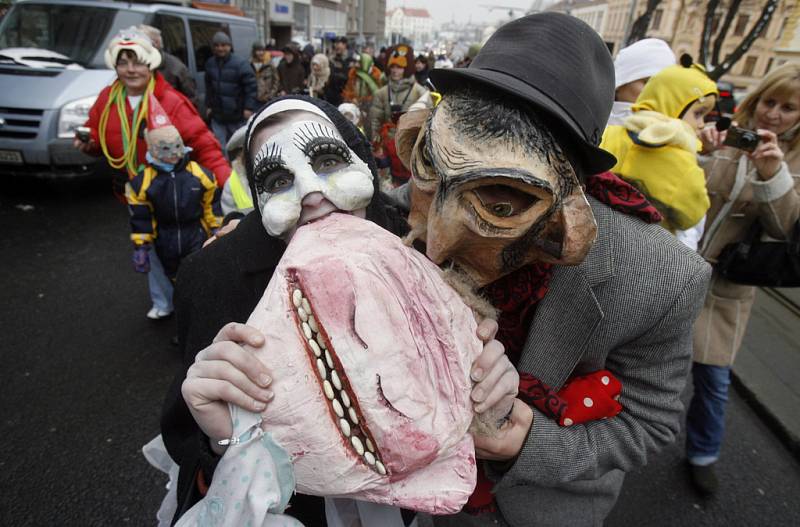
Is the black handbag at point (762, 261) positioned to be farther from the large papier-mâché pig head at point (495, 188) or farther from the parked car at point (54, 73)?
the parked car at point (54, 73)

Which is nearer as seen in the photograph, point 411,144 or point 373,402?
point 373,402

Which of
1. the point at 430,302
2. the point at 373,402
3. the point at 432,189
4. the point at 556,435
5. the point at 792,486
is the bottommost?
the point at 792,486

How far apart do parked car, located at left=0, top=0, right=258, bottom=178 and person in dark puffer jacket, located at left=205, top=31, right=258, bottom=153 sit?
74 cm

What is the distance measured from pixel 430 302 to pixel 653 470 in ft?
9.14

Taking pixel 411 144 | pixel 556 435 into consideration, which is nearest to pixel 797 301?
pixel 556 435

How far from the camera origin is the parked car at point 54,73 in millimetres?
5344

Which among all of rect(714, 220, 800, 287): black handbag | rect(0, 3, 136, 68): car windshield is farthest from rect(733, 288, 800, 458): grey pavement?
rect(0, 3, 136, 68): car windshield

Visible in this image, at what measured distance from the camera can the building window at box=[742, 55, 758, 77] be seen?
111 ft

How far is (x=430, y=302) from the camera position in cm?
79

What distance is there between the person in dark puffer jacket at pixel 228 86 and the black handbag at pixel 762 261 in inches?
236

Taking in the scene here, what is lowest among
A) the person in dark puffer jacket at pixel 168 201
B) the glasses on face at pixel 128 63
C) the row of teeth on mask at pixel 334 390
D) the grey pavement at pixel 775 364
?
the grey pavement at pixel 775 364

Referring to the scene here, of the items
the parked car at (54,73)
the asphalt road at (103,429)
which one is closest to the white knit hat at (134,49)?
the asphalt road at (103,429)

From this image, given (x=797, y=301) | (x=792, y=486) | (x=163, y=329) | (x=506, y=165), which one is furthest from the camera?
(x=797, y=301)

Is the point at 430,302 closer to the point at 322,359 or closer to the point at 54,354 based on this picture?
the point at 322,359
